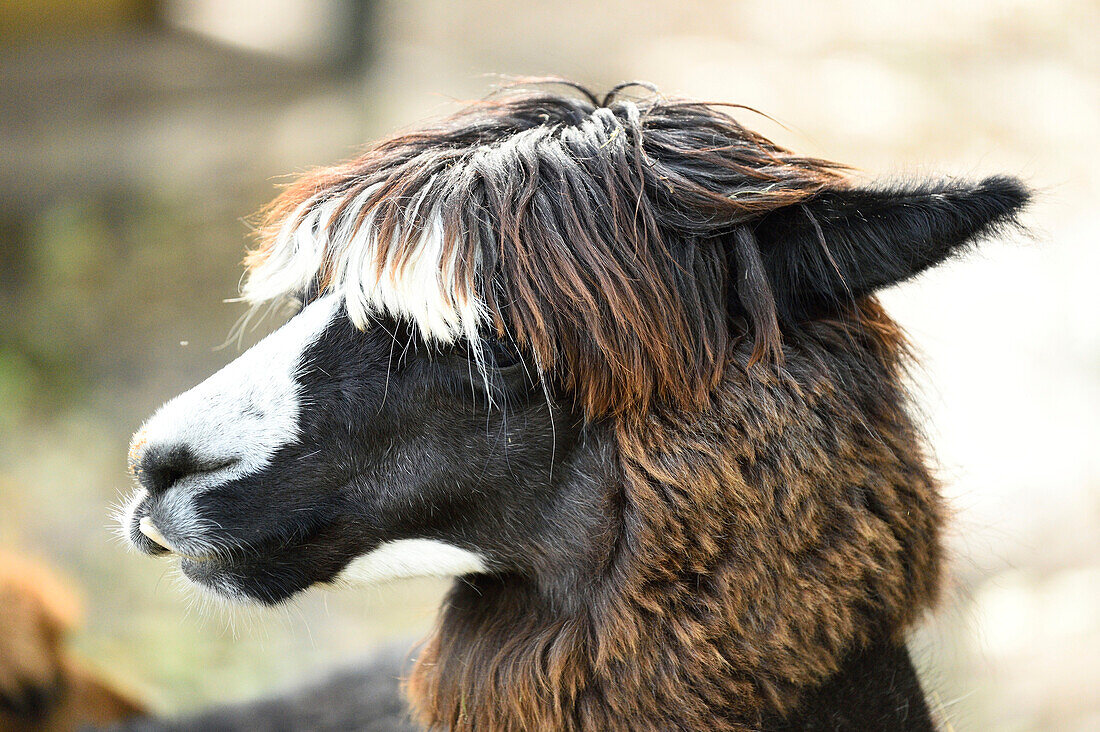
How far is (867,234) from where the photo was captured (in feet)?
5.40

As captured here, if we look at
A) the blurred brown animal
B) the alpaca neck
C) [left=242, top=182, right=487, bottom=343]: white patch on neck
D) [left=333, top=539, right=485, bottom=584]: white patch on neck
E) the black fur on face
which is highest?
[left=242, top=182, right=487, bottom=343]: white patch on neck

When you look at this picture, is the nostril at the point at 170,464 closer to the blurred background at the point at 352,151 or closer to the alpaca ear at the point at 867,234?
the alpaca ear at the point at 867,234

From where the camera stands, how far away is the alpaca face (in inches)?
65.2

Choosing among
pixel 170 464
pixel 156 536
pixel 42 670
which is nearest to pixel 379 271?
pixel 170 464

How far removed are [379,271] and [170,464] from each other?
48 cm

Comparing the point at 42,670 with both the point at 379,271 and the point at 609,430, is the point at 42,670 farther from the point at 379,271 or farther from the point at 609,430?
the point at 609,430

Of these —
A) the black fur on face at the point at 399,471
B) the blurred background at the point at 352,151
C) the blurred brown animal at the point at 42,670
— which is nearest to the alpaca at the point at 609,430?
the black fur on face at the point at 399,471

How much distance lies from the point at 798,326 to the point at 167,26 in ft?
24.8

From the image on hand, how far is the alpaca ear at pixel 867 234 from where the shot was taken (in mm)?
1587

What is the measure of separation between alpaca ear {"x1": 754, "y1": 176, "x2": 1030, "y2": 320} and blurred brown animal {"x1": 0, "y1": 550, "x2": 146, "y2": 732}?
8.46ft

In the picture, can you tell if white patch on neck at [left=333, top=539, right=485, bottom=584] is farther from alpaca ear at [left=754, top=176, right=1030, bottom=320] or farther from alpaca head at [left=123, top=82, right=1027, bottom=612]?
alpaca ear at [left=754, top=176, right=1030, bottom=320]

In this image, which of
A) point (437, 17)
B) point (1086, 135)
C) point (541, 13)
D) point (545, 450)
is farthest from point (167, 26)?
point (545, 450)

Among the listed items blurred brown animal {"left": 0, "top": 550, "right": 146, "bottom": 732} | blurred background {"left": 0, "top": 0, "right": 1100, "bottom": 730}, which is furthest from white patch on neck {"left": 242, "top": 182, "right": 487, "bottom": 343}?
blurred background {"left": 0, "top": 0, "right": 1100, "bottom": 730}

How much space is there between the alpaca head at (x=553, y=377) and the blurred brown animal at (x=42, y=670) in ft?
5.22
